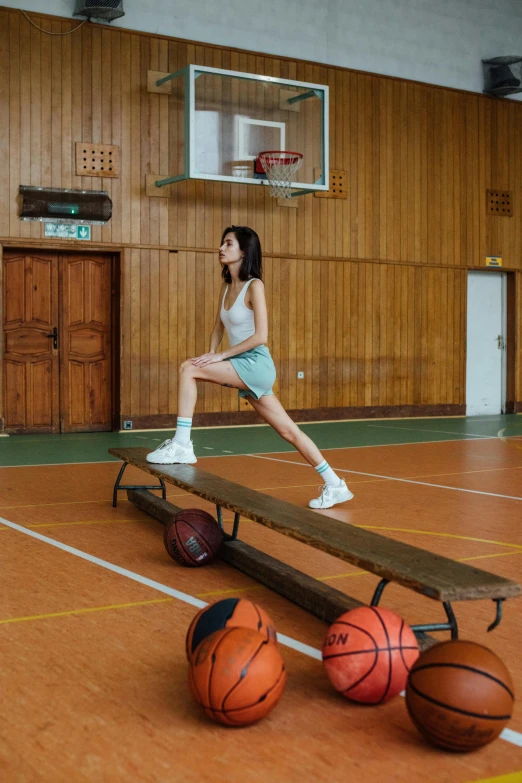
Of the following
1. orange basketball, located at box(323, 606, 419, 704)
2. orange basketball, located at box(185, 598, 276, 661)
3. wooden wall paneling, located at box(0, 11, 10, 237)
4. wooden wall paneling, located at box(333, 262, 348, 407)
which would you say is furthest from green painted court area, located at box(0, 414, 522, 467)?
orange basketball, located at box(323, 606, 419, 704)

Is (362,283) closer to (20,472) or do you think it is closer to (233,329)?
(20,472)

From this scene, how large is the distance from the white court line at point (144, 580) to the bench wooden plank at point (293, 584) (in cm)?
26

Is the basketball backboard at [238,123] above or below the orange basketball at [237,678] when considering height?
above

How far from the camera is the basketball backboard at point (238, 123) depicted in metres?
12.8

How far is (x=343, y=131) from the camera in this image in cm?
1495

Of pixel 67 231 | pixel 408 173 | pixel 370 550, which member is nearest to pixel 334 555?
pixel 370 550

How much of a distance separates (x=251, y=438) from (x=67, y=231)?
13.2ft

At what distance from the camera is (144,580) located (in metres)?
4.55

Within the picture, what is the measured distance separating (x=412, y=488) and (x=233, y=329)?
2.50 metres

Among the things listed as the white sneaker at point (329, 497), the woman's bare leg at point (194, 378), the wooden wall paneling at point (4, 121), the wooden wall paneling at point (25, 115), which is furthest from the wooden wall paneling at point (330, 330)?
the woman's bare leg at point (194, 378)

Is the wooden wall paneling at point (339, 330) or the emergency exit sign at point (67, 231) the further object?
the wooden wall paneling at point (339, 330)

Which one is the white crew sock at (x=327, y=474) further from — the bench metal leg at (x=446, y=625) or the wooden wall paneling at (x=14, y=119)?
the wooden wall paneling at (x=14, y=119)

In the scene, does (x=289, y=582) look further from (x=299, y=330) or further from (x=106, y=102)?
(x=299, y=330)

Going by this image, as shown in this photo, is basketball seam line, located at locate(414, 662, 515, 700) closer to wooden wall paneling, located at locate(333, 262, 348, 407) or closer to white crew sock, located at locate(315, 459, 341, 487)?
white crew sock, located at locate(315, 459, 341, 487)
